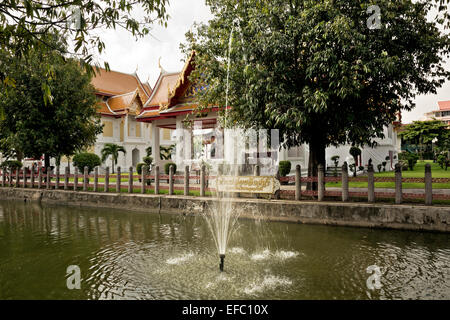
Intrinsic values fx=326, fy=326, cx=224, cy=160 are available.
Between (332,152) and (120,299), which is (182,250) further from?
(332,152)

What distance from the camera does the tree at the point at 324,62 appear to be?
8883mm

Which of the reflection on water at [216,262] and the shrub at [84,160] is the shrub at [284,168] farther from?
the shrub at [84,160]

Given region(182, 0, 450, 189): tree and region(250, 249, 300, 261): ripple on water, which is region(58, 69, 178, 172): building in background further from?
region(250, 249, 300, 261): ripple on water

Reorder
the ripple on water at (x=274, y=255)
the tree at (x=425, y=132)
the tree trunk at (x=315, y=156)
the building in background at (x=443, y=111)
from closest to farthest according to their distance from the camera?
1. the ripple on water at (x=274, y=255)
2. the tree trunk at (x=315, y=156)
3. the tree at (x=425, y=132)
4. the building in background at (x=443, y=111)

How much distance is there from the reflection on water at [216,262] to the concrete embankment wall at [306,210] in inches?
16.3

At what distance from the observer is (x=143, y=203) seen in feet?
42.4

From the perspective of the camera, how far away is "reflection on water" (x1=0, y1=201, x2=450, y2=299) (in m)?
4.91

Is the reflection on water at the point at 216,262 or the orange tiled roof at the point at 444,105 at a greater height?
the orange tiled roof at the point at 444,105

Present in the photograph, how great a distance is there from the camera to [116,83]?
39094 mm

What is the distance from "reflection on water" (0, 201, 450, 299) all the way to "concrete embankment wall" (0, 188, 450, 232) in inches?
16.3

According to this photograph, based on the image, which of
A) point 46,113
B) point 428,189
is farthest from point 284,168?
point 46,113

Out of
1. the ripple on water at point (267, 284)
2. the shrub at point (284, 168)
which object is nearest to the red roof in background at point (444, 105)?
the shrub at point (284, 168)

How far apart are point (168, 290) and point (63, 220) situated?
793 centimetres

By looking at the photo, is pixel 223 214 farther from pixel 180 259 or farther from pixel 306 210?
pixel 180 259
